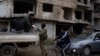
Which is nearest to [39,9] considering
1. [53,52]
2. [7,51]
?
[7,51]

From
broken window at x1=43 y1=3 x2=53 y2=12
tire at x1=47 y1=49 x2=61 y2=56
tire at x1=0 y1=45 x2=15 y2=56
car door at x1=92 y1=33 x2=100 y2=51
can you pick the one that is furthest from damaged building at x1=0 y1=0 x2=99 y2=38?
tire at x1=47 y1=49 x2=61 y2=56

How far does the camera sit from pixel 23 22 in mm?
12523

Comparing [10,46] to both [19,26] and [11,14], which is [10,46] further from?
[11,14]

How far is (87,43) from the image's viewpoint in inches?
613

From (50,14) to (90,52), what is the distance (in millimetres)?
15021

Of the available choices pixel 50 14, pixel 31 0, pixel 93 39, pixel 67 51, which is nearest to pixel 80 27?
pixel 50 14

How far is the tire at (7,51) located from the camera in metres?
12.6

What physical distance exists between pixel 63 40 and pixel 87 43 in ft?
15.1

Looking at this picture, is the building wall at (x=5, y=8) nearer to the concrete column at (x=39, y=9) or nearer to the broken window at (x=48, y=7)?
the concrete column at (x=39, y=9)

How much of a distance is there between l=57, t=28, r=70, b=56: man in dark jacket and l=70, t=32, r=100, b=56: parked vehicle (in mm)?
3638

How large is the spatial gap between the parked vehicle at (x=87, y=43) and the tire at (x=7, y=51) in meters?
4.17

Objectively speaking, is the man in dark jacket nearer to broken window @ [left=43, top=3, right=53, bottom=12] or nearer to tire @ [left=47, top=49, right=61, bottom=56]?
tire @ [left=47, top=49, right=61, bottom=56]

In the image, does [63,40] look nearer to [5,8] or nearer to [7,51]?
[7,51]

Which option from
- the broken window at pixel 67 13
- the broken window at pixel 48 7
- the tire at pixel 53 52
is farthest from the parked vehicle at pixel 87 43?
the broken window at pixel 67 13
